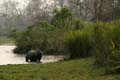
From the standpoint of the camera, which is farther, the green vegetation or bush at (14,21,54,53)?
bush at (14,21,54,53)

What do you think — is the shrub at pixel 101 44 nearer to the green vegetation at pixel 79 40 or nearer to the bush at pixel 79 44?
the green vegetation at pixel 79 40

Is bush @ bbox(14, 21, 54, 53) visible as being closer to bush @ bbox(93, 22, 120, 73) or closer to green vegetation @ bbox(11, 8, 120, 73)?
green vegetation @ bbox(11, 8, 120, 73)

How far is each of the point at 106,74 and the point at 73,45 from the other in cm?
738

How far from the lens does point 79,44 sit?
18.0 metres

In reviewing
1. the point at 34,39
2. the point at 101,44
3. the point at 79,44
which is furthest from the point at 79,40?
the point at 34,39

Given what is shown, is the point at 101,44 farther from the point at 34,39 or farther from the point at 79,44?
the point at 34,39

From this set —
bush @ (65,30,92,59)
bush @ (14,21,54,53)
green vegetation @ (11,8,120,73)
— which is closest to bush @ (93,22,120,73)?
green vegetation @ (11,8,120,73)

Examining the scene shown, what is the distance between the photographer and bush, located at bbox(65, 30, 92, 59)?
17845 mm

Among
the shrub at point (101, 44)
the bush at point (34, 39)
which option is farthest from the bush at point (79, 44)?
the bush at point (34, 39)

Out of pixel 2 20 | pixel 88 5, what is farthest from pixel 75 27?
pixel 2 20

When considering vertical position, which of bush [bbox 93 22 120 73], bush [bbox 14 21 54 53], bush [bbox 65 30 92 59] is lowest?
bush [bbox 14 21 54 53]

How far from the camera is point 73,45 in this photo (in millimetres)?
18062

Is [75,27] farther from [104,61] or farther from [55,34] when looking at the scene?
[104,61]

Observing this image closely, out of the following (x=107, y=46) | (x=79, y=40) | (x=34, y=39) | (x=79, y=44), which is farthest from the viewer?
(x=34, y=39)
